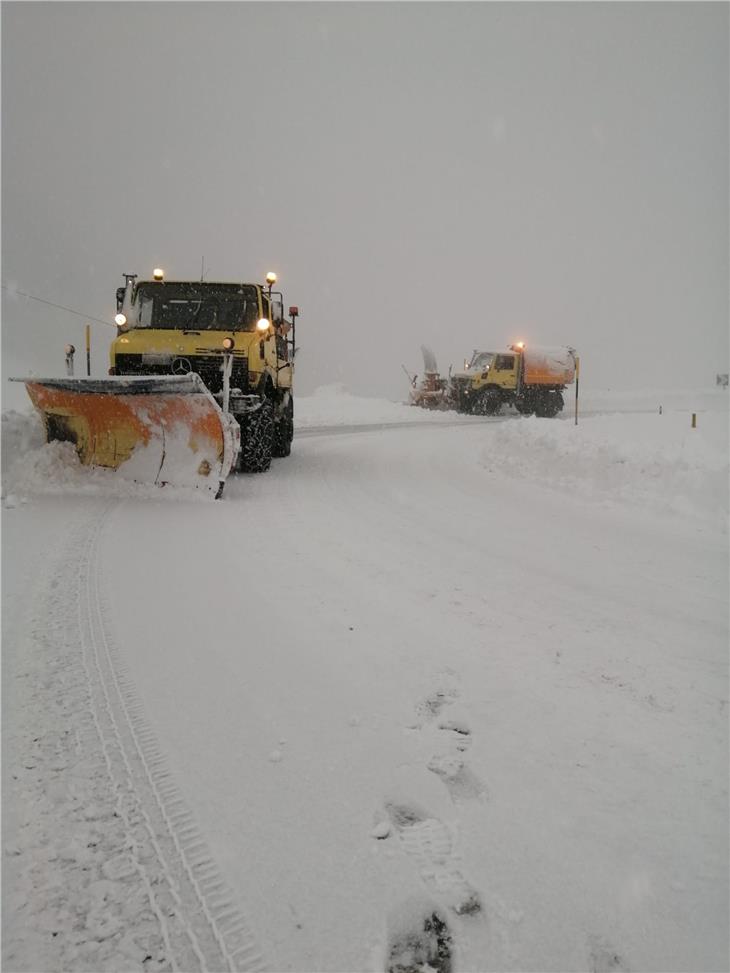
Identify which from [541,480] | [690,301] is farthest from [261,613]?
[690,301]

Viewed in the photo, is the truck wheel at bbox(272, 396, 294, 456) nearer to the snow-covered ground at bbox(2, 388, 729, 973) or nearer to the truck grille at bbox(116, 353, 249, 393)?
the truck grille at bbox(116, 353, 249, 393)

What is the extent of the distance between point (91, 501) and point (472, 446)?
8246 millimetres

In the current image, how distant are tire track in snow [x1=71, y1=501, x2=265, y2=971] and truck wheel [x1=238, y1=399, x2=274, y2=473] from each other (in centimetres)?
542

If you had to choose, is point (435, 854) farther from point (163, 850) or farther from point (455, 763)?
point (163, 850)

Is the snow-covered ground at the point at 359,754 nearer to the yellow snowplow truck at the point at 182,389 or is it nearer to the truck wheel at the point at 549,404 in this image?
the yellow snowplow truck at the point at 182,389

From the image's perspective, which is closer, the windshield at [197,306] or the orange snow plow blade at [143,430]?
the orange snow plow blade at [143,430]

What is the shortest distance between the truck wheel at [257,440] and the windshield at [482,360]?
16.4 m

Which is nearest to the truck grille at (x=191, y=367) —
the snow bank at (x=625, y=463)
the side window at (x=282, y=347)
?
the side window at (x=282, y=347)

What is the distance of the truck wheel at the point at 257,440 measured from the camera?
7824 mm

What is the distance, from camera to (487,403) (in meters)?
23.2

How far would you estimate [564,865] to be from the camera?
1.63 m

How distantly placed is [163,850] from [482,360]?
23070mm

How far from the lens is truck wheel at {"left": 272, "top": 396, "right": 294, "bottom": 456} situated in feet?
32.7

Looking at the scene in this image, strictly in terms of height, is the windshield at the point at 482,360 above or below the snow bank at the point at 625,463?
above
